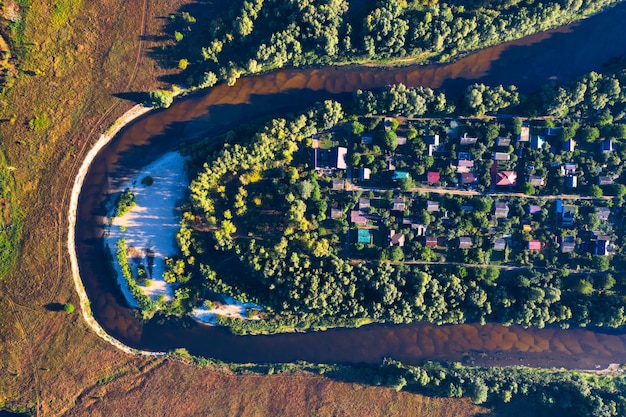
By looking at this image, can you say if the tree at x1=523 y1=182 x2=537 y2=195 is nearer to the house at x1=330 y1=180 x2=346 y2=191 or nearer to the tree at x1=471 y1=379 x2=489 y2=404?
the house at x1=330 y1=180 x2=346 y2=191

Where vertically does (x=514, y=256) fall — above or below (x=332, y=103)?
below

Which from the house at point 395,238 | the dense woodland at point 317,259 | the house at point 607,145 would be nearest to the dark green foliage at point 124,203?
the dense woodland at point 317,259

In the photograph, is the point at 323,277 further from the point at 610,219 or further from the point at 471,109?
the point at 610,219

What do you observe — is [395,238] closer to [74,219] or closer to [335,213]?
[335,213]

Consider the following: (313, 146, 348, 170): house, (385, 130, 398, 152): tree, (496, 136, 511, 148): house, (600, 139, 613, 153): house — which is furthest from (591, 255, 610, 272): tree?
(313, 146, 348, 170): house

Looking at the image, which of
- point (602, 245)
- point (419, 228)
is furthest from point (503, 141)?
point (602, 245)

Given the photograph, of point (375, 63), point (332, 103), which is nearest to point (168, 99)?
point (332, 103)

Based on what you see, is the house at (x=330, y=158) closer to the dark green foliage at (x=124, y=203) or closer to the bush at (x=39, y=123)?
the dark green foliage at (x=124, y=203)
